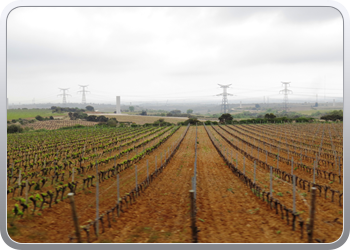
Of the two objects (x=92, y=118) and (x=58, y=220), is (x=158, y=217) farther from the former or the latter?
(x=92, y=118)

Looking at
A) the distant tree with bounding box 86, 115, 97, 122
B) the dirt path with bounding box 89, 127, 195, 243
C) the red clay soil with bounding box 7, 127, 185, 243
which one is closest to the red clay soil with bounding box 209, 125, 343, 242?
the dirt path with bounding box 89, 127, 195, 243

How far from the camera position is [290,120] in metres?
39.0

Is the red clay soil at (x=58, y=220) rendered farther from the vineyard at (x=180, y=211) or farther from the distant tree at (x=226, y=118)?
the distant tree at (x=226, y=118)

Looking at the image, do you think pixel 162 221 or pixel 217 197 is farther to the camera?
pixel 217 197

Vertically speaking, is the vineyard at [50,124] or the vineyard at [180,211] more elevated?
the vineyard at [50,124]

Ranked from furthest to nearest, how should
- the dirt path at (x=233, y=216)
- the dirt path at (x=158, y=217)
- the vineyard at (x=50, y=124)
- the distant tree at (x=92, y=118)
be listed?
the distant tree at (x=92, y=118) → the vineyard at (x=50, y=124) → the dirt path at (x=158, y=217) → the dirt path at (x=233, y=216)

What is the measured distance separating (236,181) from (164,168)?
357 centimetres

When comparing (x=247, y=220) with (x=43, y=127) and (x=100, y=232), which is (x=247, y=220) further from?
(x=43, y=127)

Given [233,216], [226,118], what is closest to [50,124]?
[226,118]

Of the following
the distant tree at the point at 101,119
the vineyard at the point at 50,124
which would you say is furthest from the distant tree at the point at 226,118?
the vineyard at the point at 50,124

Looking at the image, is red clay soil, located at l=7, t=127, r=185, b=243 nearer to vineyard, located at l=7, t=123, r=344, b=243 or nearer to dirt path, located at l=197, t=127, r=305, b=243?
vineyard, located at l=7, t=123, r=344, b=243

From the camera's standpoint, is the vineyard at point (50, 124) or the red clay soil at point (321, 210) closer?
the red clay soil at point (321, 210)

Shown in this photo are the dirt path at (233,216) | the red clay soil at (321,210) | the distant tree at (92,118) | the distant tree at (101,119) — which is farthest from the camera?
the distant tree at (92,118)
